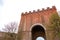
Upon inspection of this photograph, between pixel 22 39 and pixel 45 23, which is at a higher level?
pixel 45 23

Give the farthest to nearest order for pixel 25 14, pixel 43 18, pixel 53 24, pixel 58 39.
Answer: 1. pixel 25 14
2. pixel 43 18
3. pixel 58 39
4. pixel 53 24

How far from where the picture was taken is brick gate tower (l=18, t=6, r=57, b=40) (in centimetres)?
1936

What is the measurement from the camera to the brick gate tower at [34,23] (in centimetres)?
1936

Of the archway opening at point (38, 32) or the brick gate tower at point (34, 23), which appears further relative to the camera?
the archway opening at point (38, 32)

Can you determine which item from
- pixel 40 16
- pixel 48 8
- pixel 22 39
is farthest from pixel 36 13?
pixel 22 39

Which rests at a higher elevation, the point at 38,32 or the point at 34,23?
the point at 34,23

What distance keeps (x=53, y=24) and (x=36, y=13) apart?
19.0ft

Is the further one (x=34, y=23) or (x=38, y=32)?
(x=38, y=32)

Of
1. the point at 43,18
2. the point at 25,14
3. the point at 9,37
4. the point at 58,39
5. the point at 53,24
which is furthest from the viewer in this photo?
the point at 25,14

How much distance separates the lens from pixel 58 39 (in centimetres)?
1745

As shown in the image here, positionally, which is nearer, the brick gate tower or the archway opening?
the brick gate tower

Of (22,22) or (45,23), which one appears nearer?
(45,23)

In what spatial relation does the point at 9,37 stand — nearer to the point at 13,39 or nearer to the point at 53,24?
the point at 13,39

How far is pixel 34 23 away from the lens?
20109mm
